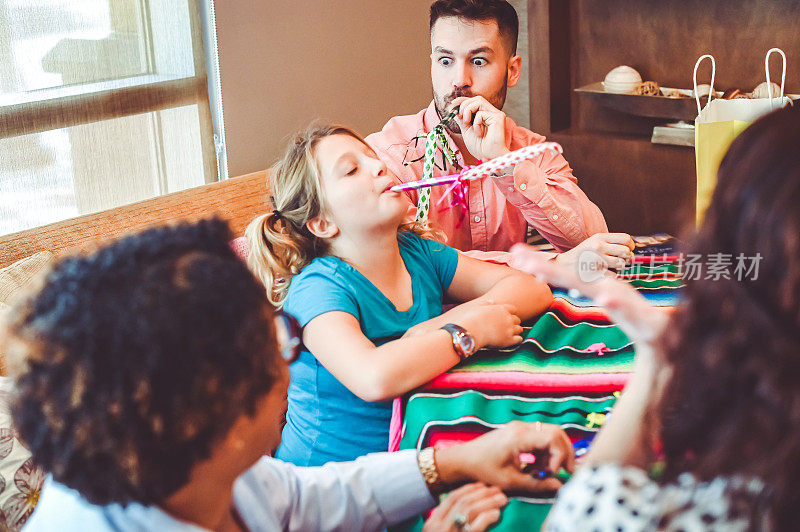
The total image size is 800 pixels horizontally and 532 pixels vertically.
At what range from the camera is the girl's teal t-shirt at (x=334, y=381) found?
1417mm

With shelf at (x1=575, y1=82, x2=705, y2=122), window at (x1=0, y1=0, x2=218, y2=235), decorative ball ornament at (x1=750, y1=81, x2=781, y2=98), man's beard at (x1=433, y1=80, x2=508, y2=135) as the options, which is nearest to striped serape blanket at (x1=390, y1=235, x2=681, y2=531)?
man's beard at (x1=433, y1=80, x2=508, y2=135)

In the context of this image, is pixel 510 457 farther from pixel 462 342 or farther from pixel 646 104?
pixel 646 104

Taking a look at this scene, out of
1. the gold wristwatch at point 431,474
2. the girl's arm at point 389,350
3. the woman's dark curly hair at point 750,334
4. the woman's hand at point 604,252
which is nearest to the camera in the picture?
the woman's dark curly hair at point 750,334

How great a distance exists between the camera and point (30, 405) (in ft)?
2.56

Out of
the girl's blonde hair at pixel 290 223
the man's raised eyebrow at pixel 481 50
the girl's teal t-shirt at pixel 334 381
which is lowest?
the girl's teal t-shirt at pixel 334 381

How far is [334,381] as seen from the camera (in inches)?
56.5

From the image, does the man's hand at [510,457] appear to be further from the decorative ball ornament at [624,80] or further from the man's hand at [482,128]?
the decorative ball ornament at [624,80]

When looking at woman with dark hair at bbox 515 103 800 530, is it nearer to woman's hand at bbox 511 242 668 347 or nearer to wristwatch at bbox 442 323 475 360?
woman's hand at bbox 511 242 668 347

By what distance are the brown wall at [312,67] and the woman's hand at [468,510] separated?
2.23 metres

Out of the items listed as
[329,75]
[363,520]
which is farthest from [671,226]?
[363,520]

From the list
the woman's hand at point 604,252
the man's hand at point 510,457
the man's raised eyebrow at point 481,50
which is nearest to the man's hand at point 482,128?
the man's raised eyebrow at point 481,50

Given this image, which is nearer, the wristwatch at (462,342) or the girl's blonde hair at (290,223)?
the wristwatch at (462,342)

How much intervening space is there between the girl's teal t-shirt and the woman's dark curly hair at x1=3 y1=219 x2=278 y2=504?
58 centimetres

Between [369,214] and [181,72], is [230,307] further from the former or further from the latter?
[181,72]
